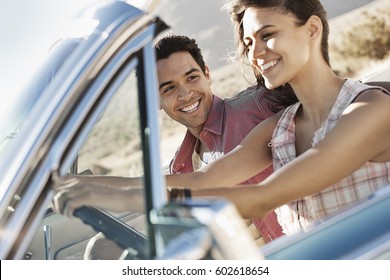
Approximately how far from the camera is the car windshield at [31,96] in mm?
1317

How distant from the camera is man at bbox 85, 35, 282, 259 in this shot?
2438mm

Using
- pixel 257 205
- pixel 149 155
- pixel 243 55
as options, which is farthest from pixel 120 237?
pixel 243 55

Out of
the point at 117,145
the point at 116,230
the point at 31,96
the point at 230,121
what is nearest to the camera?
the point at 31,96

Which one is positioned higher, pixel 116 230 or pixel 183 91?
pixel 183 91

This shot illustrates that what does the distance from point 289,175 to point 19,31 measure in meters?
0.67

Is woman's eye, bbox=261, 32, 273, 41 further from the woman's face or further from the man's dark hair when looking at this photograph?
the man's dark hair

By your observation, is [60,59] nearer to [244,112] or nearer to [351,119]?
[351,119]

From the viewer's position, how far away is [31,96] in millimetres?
1351

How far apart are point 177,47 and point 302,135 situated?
68 cm

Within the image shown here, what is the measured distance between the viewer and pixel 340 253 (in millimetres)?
1432

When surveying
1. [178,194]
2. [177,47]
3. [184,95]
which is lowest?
[178,194]

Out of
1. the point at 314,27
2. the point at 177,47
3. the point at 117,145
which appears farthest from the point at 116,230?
the point at 177,47

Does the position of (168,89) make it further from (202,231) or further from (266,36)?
(202,231)

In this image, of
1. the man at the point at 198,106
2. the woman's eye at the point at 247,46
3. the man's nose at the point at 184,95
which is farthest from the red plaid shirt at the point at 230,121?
the woman's eye at the point at 247,46
